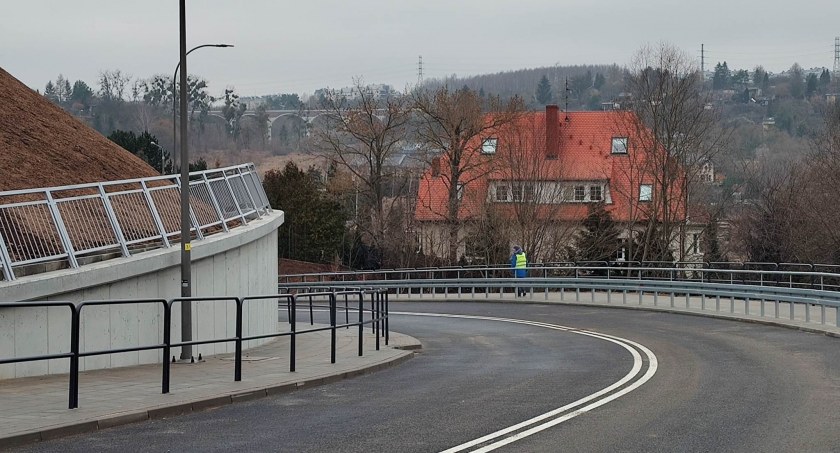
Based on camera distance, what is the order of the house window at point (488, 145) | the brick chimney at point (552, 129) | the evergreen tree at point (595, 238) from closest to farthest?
the evergreen tree at point (595, 238) → the house window at point (488, 145) → the brick chimney at point (552, 129)

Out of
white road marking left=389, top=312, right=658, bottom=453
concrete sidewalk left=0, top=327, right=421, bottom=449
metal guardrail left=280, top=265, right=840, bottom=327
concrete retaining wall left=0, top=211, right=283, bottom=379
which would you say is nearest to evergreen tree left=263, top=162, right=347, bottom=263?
metal guardrail left=280, top=265, right=840, bottom=327

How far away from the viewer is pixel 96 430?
1086 centimetres

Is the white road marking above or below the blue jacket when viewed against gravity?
below

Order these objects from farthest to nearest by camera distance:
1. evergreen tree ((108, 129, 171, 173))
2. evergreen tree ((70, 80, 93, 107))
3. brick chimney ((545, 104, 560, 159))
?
evergreen tree ((70, 80, 93, 107)), brick chimney ((545, 104, 560, 159)), evergreen tree ((108, 129, 171, 173))

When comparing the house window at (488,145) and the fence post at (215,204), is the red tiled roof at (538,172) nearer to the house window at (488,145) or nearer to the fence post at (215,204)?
the house window at (488,145)

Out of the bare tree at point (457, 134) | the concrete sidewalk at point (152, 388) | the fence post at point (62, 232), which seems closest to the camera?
the concrete sidewalk at point (152, 388)

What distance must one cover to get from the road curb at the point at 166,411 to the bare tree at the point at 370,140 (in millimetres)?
46653

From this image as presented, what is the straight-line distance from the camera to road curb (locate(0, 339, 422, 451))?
1004cm

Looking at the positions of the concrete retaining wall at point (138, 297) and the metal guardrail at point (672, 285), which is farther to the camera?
the metal guardrail at point (672, 285)

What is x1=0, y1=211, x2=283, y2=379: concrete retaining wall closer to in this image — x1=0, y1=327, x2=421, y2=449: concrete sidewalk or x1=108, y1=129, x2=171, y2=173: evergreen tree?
x1=0, y1=327, x2=421, y2=449: concrete sidewalk

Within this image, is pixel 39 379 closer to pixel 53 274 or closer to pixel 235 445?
pixel 53 274

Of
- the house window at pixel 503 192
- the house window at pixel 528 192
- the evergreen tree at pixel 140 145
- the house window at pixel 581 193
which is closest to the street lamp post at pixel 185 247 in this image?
the house window at pixel 528 192

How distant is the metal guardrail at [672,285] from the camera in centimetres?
2720

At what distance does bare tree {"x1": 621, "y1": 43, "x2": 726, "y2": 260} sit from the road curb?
144 ft
